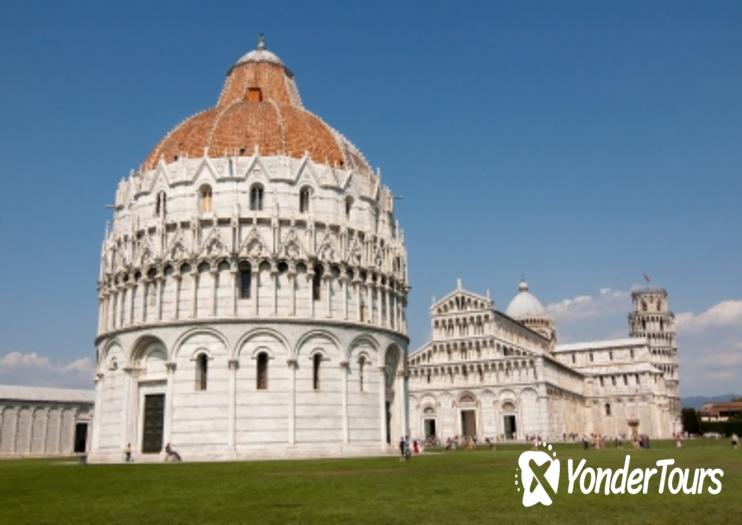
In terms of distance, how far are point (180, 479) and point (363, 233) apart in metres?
25.5

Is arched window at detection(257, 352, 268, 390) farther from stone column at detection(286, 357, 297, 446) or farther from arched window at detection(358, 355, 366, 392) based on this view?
arched window at detection(358, 355, 366, 392)

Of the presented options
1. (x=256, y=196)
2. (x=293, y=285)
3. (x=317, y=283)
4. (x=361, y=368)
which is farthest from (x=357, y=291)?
(x=256, y=196)

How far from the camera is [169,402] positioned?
139ft

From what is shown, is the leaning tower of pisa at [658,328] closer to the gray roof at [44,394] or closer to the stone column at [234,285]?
the gray roof at [44,394]

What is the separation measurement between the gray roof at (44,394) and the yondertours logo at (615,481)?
66.4 metres

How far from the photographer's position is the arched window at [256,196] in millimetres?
45969

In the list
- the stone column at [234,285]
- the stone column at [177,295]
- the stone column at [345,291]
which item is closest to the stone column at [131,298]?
the stone column at [177,295]

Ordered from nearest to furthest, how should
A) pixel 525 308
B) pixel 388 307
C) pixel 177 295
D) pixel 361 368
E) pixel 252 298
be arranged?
pixel 252 298, pixel 177 295, pixel 361 368, pixel 388 307, pixel 525 308

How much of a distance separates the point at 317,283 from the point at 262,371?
658cm

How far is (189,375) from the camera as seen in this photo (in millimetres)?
42438

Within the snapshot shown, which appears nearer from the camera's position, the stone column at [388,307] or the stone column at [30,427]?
the stone column at [388,307]

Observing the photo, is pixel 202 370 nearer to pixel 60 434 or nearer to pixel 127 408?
pixel 127 408

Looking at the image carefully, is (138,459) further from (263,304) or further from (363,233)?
(363,233)

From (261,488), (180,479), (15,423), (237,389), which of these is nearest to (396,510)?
(261,488)
